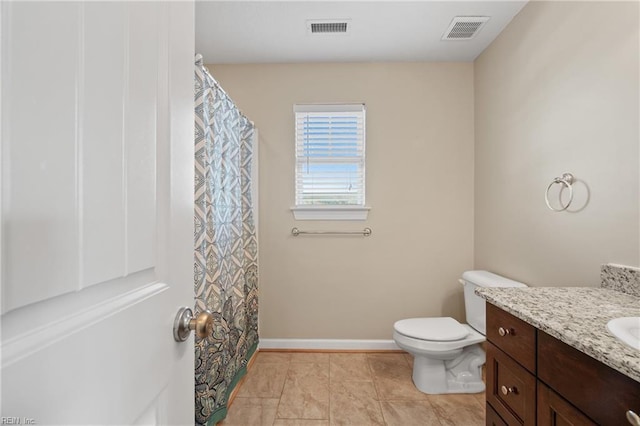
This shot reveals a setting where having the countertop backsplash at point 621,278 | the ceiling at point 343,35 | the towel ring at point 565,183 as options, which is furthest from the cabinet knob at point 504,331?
the ceiling at point 343,35

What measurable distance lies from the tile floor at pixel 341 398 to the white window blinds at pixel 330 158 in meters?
1.31

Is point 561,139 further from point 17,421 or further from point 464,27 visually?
point 17,421

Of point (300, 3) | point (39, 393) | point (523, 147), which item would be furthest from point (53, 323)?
point (523, 147)

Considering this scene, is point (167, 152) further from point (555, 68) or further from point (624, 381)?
point (555, 68)

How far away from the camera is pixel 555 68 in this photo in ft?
5.40

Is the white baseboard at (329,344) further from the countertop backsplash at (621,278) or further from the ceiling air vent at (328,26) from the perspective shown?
the ceiling air vent at (328,26)

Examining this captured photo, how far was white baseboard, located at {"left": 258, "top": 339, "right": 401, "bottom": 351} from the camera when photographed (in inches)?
103

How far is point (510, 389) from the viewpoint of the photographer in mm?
1100

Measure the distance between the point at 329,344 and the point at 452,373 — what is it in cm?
99

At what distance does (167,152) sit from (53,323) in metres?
0.33

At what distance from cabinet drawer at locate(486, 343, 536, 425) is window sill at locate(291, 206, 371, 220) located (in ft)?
4.89

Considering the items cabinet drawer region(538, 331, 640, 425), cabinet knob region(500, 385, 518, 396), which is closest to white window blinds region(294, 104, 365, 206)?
cabinet knob region(500, 385, 518, 396)

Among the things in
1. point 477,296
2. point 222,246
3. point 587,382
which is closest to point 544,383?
point 587,382

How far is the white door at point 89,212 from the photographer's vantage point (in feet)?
0.89
